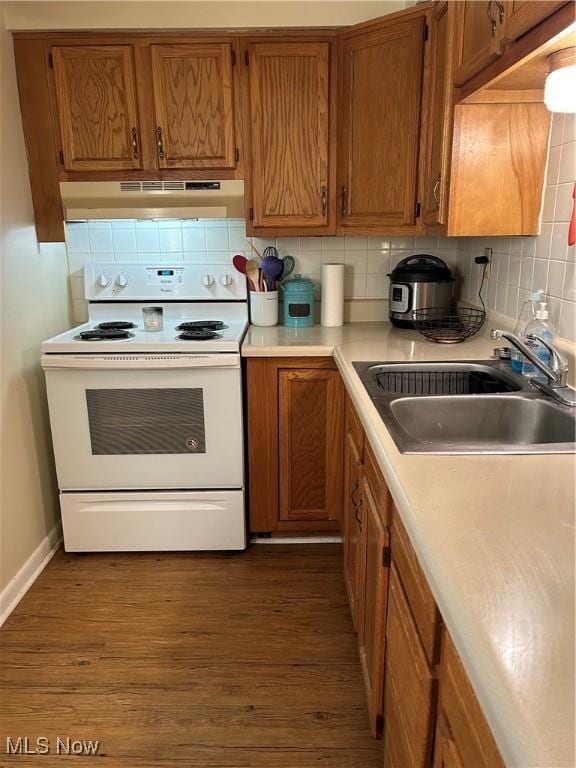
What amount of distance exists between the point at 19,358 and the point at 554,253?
197cm

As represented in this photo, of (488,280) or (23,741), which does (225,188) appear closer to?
(488,280)

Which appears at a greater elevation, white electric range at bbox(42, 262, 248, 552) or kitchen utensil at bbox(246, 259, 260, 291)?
kitchen utensil at bbox(246, 259, 260, 291)

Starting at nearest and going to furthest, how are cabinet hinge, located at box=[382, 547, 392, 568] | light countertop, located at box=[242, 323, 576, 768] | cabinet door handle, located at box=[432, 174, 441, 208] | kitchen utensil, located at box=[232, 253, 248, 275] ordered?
light countertop, located at box=[242, 323, 576, 768], cabinet hinge, located at box=[382, 547, 392, 568], cabinet door handle, located at box=[432, 174, 441, 208], kitchen utensil, located at box=[232, 253, 248, 275]

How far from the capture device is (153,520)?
7.82 feet

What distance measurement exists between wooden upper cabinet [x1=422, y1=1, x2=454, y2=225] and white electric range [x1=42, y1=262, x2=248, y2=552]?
0.91 meters

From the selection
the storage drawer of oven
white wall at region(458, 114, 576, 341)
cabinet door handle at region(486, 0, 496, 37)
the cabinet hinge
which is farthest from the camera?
the storage drawer of oven

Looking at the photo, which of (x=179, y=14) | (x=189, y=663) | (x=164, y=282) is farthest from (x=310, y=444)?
(x=179, y=14)

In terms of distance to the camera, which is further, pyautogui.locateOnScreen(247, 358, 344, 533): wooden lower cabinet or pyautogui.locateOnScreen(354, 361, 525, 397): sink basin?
pyautogui.locateOnScreen(247, 358, 344, 533): wooden lower cabinet

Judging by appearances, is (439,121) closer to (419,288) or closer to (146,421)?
(419,288)

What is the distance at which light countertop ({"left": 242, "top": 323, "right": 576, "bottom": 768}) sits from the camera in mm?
530

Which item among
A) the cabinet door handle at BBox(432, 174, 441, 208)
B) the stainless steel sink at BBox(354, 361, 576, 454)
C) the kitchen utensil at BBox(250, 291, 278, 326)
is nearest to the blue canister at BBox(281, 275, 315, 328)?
the kitchen utensil at BBox(250, 291, 278, 326)

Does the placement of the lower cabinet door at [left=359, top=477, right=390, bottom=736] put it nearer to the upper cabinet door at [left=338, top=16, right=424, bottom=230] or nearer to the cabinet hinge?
the cabinet hinge

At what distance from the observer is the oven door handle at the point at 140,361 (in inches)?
86.6

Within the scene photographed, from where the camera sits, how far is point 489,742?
625 millimetres
